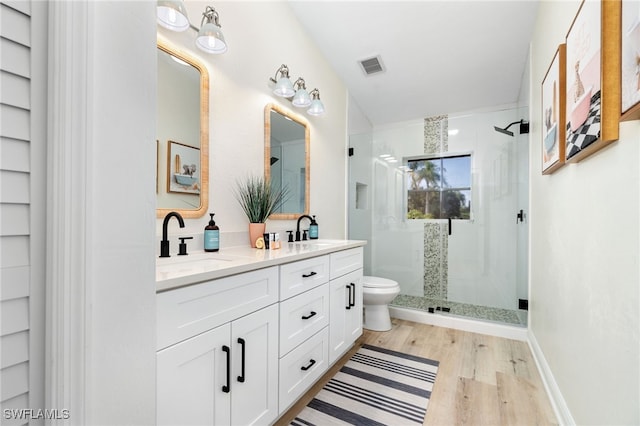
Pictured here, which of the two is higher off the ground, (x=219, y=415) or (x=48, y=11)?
(x=48, y=11)

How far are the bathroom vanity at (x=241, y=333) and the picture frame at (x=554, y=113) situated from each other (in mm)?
1297

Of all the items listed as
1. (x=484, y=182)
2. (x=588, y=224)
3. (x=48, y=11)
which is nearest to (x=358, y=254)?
(x=588, y=224)

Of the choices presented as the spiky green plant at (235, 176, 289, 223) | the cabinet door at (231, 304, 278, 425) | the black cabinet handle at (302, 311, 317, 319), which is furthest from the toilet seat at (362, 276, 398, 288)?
the cabinet door at (231, 304, 278, 425)

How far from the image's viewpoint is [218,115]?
1679 millimetres

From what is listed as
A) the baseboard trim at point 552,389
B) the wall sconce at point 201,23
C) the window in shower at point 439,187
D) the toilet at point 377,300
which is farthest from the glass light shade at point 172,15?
the window in shower at point 439,187

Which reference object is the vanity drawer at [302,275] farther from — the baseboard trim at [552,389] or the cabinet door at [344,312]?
the baseboard trim at [552,389]

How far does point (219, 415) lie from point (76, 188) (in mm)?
911

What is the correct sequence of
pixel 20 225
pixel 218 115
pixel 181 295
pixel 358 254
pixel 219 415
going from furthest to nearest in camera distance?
pixel 358 254 → pixel 218 115 → pixel 219 415 → pixel 181 295 → pixel 20 225

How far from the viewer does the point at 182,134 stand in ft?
Result: 4.86

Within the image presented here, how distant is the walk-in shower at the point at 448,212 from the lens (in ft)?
9.37

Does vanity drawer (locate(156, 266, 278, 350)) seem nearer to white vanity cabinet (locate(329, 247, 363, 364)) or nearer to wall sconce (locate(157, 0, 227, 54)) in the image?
white vanity cabinet (locate(329, 247, 363, 364))

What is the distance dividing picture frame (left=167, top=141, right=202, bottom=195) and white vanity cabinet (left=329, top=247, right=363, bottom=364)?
927mm

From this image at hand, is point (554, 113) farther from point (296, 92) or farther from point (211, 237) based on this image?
point (211, 237)

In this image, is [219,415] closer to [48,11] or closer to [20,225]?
[20,225]
